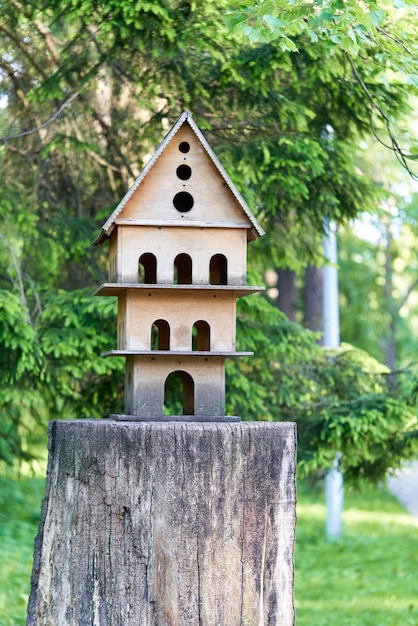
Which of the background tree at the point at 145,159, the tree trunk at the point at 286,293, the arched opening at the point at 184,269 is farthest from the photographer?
the tree trunk at the point at 286,293

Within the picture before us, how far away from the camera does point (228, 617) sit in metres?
4.08

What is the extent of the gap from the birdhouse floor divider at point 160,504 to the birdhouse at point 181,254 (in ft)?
0.04

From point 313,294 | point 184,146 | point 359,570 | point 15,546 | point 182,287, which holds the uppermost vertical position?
point 313,294

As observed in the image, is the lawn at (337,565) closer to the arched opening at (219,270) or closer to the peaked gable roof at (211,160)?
the arched opening at (219,270)

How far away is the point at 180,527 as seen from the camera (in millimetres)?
4055

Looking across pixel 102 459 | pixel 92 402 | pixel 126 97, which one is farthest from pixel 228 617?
pixel 126 97

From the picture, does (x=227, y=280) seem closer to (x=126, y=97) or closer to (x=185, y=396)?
(x=185, y=396)

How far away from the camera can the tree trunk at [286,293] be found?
1525cm

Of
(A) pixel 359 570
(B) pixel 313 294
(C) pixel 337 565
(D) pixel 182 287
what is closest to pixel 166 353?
(D) pixel 182 287

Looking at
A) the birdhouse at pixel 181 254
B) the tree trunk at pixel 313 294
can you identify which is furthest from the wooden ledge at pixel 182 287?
the tree trunk at pixel 313 294

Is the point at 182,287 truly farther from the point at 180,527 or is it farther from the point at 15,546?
the point at 15,546

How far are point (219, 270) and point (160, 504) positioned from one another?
1.40 meters

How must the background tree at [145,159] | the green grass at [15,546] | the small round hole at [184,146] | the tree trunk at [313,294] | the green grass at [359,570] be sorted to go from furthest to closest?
1. the tree trunk at [313,294]
2. the green grass at [359,570]
3. the green grass at [15,546]
4. the background tree at [145,159]
5. the small round hole at [184,146]

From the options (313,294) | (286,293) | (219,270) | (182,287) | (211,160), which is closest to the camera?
(182,287)
